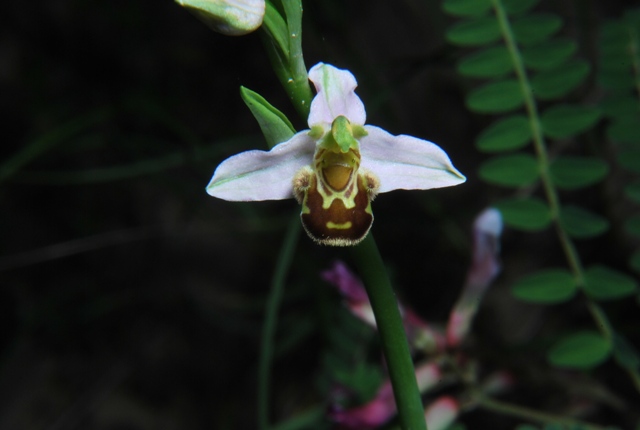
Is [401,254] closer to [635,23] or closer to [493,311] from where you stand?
[493,311]

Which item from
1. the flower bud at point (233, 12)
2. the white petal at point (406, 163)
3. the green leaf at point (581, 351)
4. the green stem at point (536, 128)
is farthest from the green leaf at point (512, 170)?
the flower bud at point (233, 12)

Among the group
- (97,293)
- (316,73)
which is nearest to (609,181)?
(316,73)

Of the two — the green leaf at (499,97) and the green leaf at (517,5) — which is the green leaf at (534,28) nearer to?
the green leaf at (517,5)

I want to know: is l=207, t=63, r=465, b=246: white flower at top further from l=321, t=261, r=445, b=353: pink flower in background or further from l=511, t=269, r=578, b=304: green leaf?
l=511, t=269, r=578, b=304: green leaf

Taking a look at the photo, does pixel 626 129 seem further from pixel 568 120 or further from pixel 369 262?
pixel 369 262

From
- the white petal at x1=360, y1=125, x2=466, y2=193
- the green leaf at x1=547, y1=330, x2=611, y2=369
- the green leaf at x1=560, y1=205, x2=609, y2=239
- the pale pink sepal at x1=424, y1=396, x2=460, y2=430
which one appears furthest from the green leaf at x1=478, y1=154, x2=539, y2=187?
the white petal at x1=360, y1=125, x2=466, y2=193

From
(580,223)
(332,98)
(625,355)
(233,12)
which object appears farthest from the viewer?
(580,223)

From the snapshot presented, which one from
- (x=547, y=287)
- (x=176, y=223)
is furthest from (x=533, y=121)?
(x=176, y=223)
